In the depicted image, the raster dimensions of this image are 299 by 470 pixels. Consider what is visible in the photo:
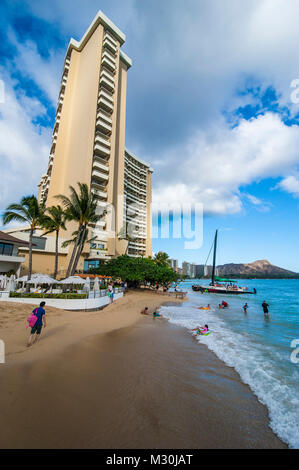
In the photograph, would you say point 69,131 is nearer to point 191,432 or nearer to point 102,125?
point 102,125

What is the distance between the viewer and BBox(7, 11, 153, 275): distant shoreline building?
3803 centimetres

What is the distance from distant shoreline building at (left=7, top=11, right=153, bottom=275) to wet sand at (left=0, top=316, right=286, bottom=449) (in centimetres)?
2824

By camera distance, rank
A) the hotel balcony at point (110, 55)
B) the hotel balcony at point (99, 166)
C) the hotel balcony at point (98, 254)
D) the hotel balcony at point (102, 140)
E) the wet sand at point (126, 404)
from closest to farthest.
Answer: the wet sand at point (126, 404)
the hotel balcony at point (98, 254)
the hotel balcony at point (99, 166)
the hotel balcony at point (102, 140)
the hotel balcony at point (110, 55)

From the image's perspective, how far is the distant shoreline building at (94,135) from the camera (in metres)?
38.0

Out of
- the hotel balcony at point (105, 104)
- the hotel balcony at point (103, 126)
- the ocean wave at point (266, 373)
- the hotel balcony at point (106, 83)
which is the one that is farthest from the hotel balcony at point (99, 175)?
the ocean wave at point (266, 373)

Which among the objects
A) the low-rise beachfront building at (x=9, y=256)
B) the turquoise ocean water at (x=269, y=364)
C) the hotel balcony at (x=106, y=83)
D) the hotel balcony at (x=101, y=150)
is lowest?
the turquoise ocean water at (x=269, y=364)

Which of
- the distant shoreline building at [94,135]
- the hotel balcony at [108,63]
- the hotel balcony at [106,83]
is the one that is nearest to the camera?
the distant shoreline building at [94,135]

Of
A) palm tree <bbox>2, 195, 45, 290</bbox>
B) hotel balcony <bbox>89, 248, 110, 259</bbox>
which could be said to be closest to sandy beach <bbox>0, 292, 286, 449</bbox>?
palm tree <bbox>2, 195, 45, 290</bbox>

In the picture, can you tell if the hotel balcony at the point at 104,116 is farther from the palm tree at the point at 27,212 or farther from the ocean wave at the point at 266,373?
the ocean wave at the point at 266,373

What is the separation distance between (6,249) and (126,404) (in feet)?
80.2

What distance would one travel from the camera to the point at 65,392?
16.2 feet

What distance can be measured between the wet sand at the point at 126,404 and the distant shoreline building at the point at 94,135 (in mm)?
28240

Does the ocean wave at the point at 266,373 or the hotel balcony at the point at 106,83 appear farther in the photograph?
the hotel balcony at the point at 106,83

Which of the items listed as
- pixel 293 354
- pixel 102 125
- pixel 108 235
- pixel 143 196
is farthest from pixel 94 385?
pixel 143 196
